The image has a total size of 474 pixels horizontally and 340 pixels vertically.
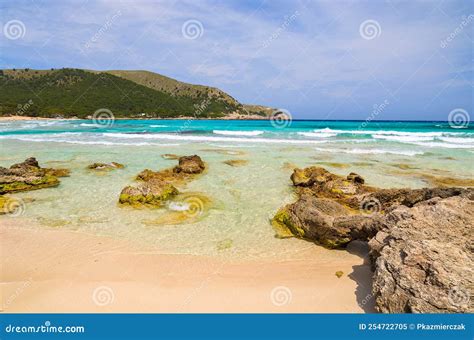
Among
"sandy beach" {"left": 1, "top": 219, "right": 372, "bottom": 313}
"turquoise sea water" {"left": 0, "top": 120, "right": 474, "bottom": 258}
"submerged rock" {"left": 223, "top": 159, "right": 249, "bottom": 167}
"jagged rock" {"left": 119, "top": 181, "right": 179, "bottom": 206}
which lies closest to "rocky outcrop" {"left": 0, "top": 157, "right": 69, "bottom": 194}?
"turquoise sea water" {"left": 0, "top": 120, "right": 474, "bottom": 258}

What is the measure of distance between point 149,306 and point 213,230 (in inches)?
128

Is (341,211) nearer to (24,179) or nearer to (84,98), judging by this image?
(24,179)

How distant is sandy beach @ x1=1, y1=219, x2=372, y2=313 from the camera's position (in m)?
4.53

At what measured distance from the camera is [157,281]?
521 cm

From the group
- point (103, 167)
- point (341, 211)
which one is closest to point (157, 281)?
point (341, 211)

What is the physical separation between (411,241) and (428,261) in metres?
0.47

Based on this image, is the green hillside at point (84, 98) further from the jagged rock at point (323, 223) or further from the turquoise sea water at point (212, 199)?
the jagged rock at point (323, 223)

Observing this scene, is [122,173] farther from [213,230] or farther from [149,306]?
[149,306]

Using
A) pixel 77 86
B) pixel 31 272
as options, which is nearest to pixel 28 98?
pixel 77 86

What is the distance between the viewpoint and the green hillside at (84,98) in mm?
96625

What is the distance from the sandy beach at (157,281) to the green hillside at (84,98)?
98.0 m

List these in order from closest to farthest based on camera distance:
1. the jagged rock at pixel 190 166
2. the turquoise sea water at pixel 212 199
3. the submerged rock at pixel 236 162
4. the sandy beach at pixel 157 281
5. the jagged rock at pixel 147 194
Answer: the sandy beach at pixel 157 281 → the turquoise sea water at pixel 212 199 → the jagged rock at pixel 147 194 → the jagged rock at pixel 190 166 → the submerged rock at pixel 236 162

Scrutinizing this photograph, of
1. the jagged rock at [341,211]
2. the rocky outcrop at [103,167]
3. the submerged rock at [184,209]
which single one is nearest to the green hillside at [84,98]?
the rocky outcrop at [103,167]

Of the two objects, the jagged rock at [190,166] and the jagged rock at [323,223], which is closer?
the jagged rock at [323,223]
